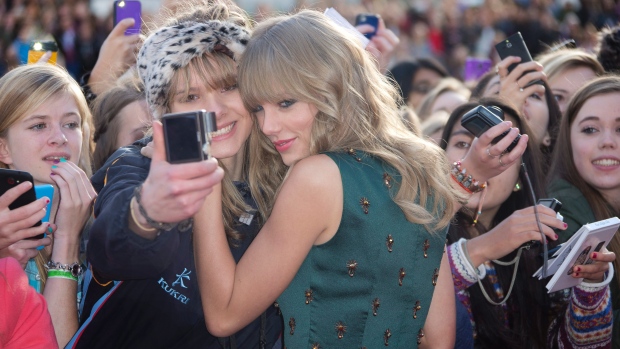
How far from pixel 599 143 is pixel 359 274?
2307 mm

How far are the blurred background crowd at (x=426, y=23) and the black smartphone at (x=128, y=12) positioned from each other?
21.1 ft

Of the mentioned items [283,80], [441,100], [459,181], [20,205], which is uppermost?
[283,80]

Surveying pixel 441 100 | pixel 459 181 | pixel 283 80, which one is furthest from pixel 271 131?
pixel 441 100

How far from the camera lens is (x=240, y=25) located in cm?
316

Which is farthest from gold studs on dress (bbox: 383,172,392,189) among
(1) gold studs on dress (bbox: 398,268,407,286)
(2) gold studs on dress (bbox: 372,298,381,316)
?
(2) gold studs on dress (bbox: 372,298,381,316)

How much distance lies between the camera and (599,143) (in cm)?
428

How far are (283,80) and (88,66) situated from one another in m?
10.0

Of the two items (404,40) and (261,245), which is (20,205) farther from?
(404,40)

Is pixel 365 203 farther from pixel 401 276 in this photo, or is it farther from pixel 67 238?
pixel 67 238

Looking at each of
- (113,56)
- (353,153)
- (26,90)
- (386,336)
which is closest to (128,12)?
(113,56)

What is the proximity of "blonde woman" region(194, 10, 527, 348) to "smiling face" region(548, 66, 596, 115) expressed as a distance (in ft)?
10.0

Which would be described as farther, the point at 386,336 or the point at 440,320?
the point at 440,320

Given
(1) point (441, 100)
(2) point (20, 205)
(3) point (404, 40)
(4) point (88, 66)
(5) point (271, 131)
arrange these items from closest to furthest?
(5) point (271, 131), (2) point (20, 205), (1) point (441, 100), (4) point (88, 66), (3) point (404, 40)

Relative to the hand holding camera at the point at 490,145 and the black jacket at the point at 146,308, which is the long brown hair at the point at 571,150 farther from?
the black jacket at the point at 146,308
